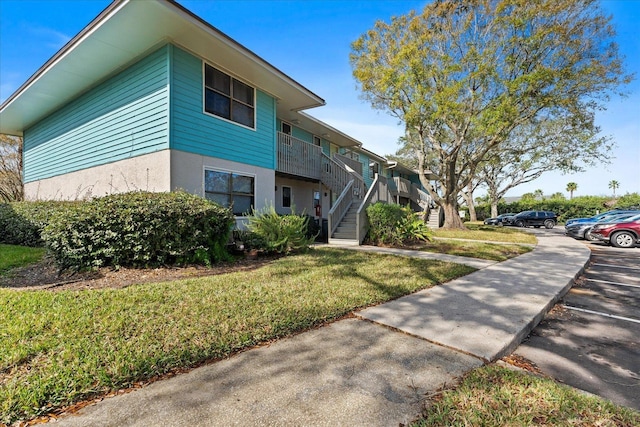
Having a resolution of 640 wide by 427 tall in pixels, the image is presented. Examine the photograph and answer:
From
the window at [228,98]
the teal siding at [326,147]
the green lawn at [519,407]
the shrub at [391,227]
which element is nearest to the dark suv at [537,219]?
the teal siding at [326,147]

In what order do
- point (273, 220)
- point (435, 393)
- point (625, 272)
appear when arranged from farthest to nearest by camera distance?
1. point (273, 220)
2. point (625, 272)
3. point (435, 393)

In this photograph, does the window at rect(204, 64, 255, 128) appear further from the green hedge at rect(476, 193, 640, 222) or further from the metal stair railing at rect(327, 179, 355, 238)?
the green hedge at rect(476, 193, 640, 222)

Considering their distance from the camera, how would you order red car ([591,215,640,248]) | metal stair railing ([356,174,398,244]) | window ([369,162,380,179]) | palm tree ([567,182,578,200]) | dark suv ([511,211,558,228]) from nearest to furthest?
metal stair railing ([356,174,398,244]), red car ([591,215,640,248]), window ([369,162,380,179]), dark suv ([511,211,558,228]), palm tree ([567,182,578,200])

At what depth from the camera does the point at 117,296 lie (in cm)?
371

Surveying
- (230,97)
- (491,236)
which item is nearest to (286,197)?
(230,97)

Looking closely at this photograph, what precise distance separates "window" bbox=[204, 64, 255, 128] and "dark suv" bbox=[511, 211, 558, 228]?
2715cm

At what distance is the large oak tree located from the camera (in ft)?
39.7

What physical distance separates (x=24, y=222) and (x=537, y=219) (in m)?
33.2

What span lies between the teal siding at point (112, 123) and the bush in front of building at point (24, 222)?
188 cm

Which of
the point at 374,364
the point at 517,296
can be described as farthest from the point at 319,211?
the point at 374,364

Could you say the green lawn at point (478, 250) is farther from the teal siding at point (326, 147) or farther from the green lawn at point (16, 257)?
the green lawn at point (16, 257)

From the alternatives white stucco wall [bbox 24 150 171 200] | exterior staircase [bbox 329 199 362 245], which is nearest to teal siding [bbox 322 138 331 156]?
exterior staircase [bbox 329 199 362 245]

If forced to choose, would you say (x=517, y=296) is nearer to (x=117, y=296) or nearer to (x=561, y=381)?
(x=561, y=381)

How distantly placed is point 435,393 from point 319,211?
1374 cm
